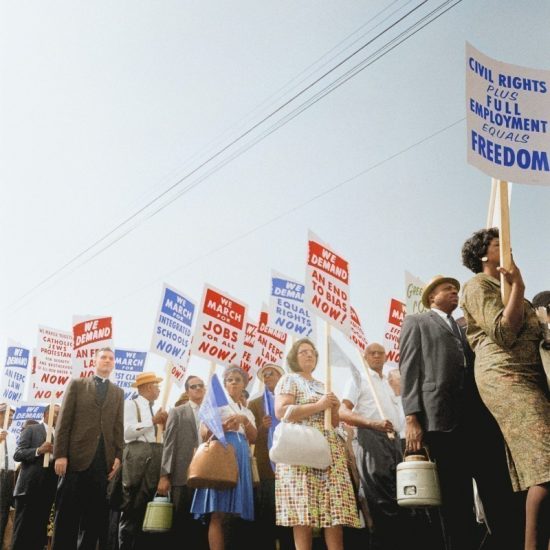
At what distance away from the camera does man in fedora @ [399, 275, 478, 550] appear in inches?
180

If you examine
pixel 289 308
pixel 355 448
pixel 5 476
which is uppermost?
pixel 289 308

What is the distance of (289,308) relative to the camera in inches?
425

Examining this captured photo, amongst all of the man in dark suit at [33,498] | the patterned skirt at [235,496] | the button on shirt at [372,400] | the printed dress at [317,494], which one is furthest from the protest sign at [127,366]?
the printed dress at [317,494]

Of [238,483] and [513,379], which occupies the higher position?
[513,379]

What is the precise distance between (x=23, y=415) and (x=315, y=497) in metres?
10.5

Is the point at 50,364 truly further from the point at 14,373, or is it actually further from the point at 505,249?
the point at 505,249

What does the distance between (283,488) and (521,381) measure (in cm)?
258

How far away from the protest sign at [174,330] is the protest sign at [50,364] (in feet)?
6.99

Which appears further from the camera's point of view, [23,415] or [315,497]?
[23,415]

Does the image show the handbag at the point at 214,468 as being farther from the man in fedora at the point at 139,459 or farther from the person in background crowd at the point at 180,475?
the man in fedora at the point at 139,459

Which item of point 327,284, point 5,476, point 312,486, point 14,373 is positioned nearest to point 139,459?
point 327,284

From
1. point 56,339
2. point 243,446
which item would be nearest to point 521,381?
point 243,446

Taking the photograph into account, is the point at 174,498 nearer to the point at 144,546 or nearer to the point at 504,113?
the point at 144,546

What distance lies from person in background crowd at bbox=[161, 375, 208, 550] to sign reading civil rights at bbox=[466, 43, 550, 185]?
5199 millimetres
